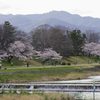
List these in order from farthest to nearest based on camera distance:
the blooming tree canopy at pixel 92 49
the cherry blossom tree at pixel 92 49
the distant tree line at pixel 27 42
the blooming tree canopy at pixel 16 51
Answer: the blooming tree canopy at pixel 92 49 < the cherry blossom tree at pixel 92 49 < the distant tree line at pixel 27 42 < the blooming tree canopy at pixel 16 51

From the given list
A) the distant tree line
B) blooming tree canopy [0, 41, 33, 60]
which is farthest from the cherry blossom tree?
blooming tree canopy [0, 41, 33, 60]

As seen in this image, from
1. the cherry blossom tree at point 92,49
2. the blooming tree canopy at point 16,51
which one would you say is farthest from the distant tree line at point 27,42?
the cherry blossom tree at point 92,49

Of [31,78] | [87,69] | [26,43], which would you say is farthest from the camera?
[26,43]

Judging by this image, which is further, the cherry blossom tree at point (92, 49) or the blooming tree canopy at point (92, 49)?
the blooming tree canopy at point (92, 49)

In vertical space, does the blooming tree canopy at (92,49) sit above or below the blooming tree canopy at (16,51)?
below

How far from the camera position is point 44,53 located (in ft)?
265

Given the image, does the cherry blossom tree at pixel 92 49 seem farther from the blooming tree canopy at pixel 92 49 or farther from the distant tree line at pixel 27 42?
the distant tree line at pixel 27 42

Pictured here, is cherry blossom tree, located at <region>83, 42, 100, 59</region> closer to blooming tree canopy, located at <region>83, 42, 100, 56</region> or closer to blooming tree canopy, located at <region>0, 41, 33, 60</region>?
blooming tree canopy, located at <region>83, 42, 100, 56</region>

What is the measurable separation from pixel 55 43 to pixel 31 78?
155 feet

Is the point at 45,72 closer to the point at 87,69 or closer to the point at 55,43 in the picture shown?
the point at 87,69

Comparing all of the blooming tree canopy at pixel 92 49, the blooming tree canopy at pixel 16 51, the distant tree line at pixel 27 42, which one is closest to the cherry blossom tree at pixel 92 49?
the blooming tree canopy at pixel 92 49

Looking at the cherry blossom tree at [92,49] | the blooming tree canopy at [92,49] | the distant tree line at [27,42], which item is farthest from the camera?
the blooming tree canopy at [92,49]

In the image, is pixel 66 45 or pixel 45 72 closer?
pixel 45 72

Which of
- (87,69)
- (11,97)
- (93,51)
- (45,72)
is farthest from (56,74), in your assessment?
(93,51)
